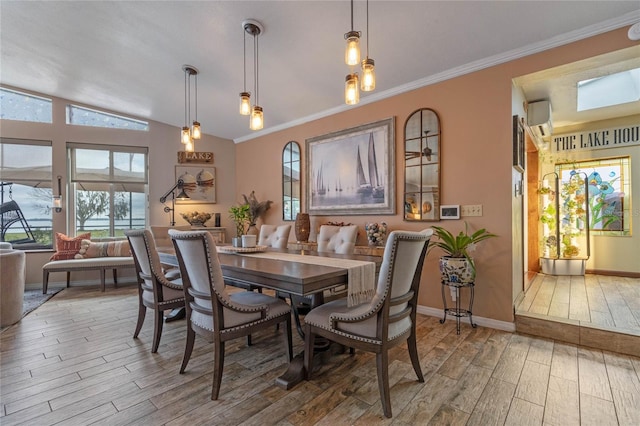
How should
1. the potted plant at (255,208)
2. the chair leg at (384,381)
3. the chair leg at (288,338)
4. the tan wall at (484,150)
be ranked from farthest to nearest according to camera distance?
the potted plant at (255,208)
the tan wall at (484,150)
the chair leg at (288,338)
the chair leg at (384,381)

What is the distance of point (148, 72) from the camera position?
12.6ft

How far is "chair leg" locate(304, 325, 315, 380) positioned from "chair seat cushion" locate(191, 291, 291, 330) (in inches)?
9.9

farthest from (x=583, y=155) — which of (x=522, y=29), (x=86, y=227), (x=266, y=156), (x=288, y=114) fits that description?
(x=86, y=227)

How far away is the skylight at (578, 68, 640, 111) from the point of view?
3832 millimetres

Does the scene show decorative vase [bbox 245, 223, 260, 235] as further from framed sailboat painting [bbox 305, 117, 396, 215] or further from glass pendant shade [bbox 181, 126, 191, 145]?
glass pendant shade [bbox 181, 126, 191, 145]

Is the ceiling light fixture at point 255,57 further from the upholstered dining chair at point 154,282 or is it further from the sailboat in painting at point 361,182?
the sailboat in painting at point 361,182

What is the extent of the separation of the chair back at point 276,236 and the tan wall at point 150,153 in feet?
8.73

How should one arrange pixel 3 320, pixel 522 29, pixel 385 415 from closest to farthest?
pixel 385 415, pixel 522 29, pixel 3 320

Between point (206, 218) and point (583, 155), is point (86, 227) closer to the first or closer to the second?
point (206, 218)

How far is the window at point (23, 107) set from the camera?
4785mm

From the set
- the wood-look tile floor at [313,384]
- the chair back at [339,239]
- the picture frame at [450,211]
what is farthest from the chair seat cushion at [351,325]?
the picture frame at [450,211]

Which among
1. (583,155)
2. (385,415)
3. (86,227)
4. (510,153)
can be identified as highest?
(583,155)

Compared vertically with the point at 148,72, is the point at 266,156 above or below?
below

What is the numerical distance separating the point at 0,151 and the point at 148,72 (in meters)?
3.19
